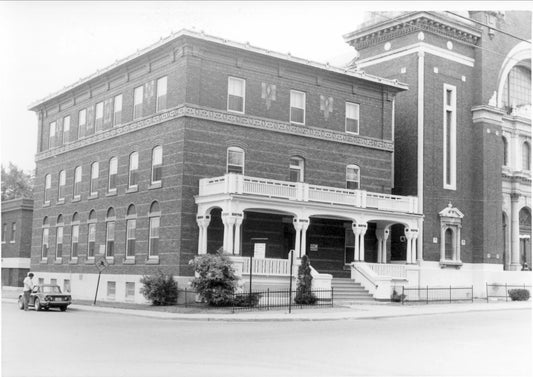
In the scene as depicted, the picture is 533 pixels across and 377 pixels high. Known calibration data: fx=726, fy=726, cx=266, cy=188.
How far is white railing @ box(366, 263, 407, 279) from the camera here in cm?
3959

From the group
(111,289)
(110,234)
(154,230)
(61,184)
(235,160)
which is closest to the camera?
(235,160)

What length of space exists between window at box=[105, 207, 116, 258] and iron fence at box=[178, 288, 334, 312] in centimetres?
827

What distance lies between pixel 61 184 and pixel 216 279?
20606 mm

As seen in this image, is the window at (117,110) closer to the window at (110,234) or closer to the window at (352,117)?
the window at (110,234)

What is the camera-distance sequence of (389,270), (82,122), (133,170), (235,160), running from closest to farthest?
(235,160) → (389,270) → (133,170) → (82,122)

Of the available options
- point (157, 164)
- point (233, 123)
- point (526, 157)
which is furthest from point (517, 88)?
point (157, 164)

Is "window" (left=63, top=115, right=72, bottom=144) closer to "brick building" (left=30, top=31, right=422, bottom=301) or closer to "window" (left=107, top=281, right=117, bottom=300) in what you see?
"brick building" (left=30, top=31, right=422, bottom=301)

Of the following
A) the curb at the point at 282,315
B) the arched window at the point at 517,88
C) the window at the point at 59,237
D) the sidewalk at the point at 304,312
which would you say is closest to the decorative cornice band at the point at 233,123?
the window at the point at 59,237

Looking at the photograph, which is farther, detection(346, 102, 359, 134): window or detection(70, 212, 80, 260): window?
detection(70, 212, 80, 260): window

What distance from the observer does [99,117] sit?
44.3 metres

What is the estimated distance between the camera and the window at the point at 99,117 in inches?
1731

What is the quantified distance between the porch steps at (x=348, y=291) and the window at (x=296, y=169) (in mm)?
6087

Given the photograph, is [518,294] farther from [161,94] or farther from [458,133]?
[161,94]

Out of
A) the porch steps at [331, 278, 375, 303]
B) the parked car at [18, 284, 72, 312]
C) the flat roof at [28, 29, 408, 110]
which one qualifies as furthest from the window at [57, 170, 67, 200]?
the porch steps at [331, 278, 375, 303]
